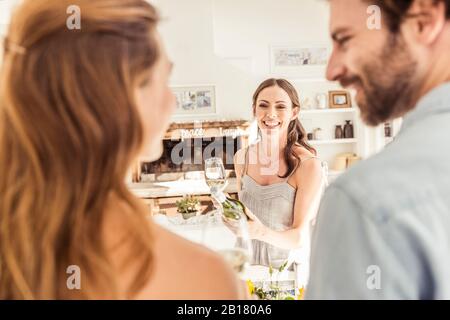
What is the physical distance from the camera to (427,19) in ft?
1.57

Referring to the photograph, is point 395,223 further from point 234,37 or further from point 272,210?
point 234,37

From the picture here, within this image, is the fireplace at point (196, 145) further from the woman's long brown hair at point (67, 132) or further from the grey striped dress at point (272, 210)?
the woman's long brown hair at point (67, 132)

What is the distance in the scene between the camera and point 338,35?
1.77 ft

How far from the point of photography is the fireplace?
100cm

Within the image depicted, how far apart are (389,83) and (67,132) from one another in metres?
0.36

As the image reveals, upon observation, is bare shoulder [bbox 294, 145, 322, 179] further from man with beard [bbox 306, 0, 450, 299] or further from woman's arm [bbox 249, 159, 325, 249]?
man with beard [bbox 306, 0, 450, 299]

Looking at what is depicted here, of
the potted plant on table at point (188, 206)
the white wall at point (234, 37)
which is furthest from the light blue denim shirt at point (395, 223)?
the potted plant on table at point (188, 206)

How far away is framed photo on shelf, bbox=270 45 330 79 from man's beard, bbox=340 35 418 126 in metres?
0.28

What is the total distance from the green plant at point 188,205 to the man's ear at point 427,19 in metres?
0.55

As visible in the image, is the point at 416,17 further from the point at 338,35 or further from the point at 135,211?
the point at 135,211

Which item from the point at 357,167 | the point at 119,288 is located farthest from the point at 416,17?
the point at 119,288

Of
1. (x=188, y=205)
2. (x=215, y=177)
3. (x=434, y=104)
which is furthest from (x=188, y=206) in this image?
(x=434, y=104)

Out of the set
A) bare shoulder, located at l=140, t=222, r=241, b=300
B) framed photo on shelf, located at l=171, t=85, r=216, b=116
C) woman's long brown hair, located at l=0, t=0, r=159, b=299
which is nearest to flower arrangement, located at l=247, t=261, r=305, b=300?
bare shoulder, located at l=140, t=222, r=241, b=300
